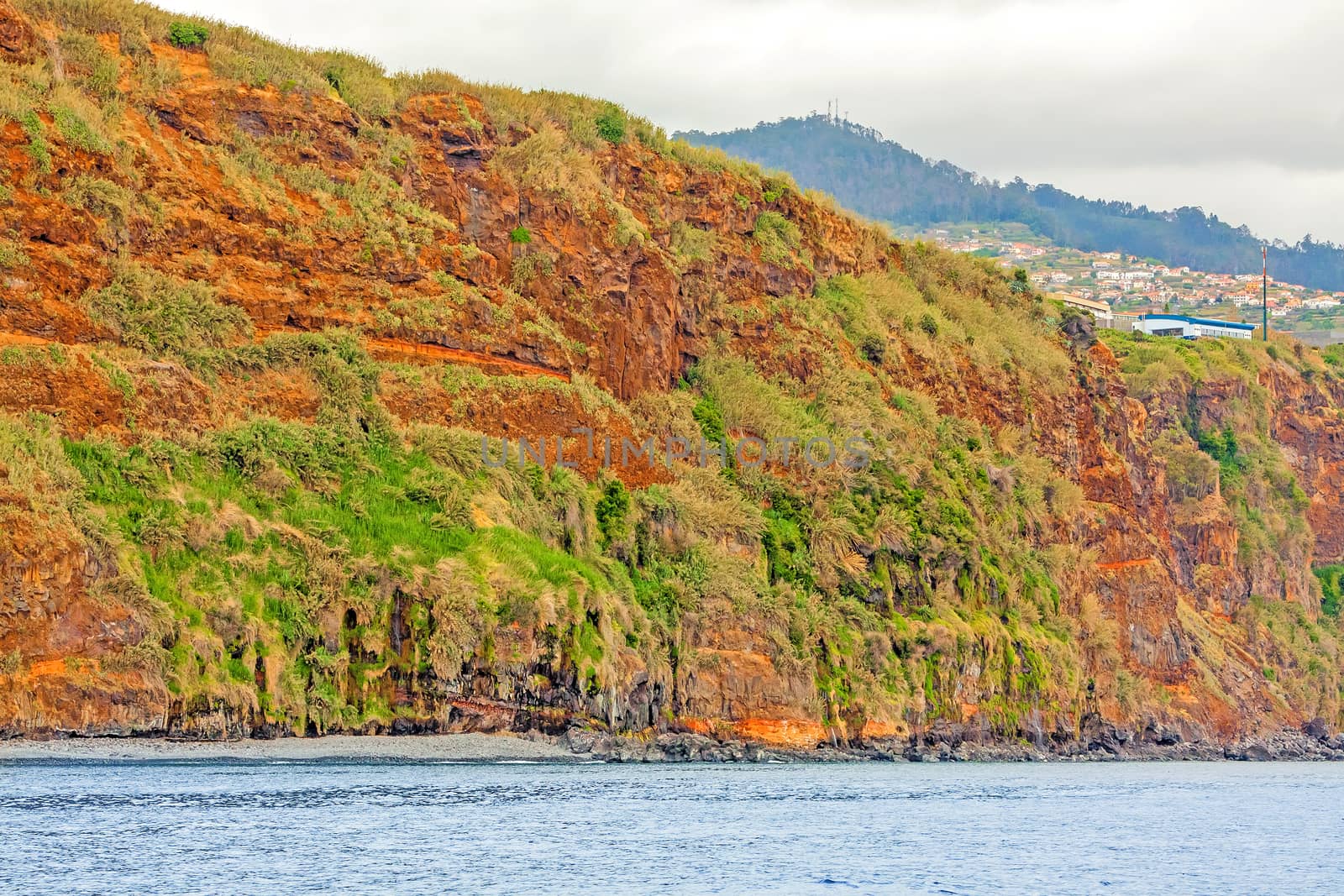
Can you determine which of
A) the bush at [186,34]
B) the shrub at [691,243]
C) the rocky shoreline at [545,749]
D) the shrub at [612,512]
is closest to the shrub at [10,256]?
the bush at [186,34]

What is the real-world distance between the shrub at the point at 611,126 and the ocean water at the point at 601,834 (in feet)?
129

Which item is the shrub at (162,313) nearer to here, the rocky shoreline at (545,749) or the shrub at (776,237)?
the rocky shoreline at (545,749)

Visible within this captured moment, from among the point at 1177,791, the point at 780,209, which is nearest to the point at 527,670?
the point at 1177,791

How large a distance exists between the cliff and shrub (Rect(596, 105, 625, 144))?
1.23 ft

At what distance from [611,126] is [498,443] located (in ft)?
80.4

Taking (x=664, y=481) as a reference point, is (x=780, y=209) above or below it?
above

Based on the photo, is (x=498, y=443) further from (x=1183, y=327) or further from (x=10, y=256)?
(x=1183, y=327)

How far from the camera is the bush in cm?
7575

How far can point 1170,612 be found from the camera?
104 m

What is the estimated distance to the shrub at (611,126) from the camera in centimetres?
9025

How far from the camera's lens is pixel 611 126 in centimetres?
9044

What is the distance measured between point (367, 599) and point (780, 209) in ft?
152

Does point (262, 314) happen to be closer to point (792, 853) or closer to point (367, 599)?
point (367, 599)

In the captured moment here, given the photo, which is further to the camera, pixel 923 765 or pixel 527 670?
pixel 923 765
